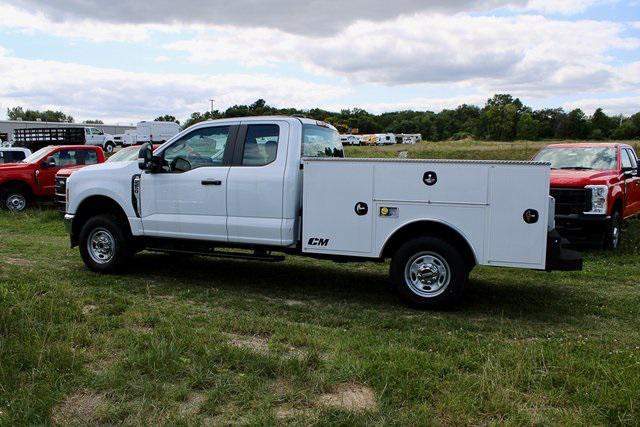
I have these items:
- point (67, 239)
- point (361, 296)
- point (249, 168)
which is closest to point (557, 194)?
point (361, 296)

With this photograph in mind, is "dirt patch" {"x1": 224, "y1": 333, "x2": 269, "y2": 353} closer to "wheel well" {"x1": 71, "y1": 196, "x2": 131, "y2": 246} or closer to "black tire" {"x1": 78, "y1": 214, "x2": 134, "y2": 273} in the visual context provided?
"black tire" {"x1": 78, "y1": 214, "x2": 134, "y2": 273}

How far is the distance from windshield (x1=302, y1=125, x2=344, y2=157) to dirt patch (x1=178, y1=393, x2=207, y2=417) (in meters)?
3.78

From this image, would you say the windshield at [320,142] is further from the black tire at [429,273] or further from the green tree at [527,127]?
the green tree at [527,127]

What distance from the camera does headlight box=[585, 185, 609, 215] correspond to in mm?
9758

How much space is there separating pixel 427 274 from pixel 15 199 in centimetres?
1422

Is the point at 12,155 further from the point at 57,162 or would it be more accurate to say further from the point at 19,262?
the point at 19,262

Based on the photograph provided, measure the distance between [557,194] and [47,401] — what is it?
858cm

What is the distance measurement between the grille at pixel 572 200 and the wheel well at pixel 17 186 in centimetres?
1404

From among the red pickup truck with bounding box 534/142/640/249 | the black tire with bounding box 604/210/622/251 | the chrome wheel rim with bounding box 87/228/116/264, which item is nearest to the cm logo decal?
the chrome wheel rim with bounding box 87/228/116/264

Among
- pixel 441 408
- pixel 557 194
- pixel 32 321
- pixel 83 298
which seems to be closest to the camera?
pixel 441 408

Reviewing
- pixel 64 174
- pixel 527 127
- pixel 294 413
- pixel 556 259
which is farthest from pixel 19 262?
pixel 527 127

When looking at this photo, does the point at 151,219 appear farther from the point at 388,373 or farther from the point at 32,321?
the point at 388,373

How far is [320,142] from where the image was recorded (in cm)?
777

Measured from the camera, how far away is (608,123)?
80125 mm
